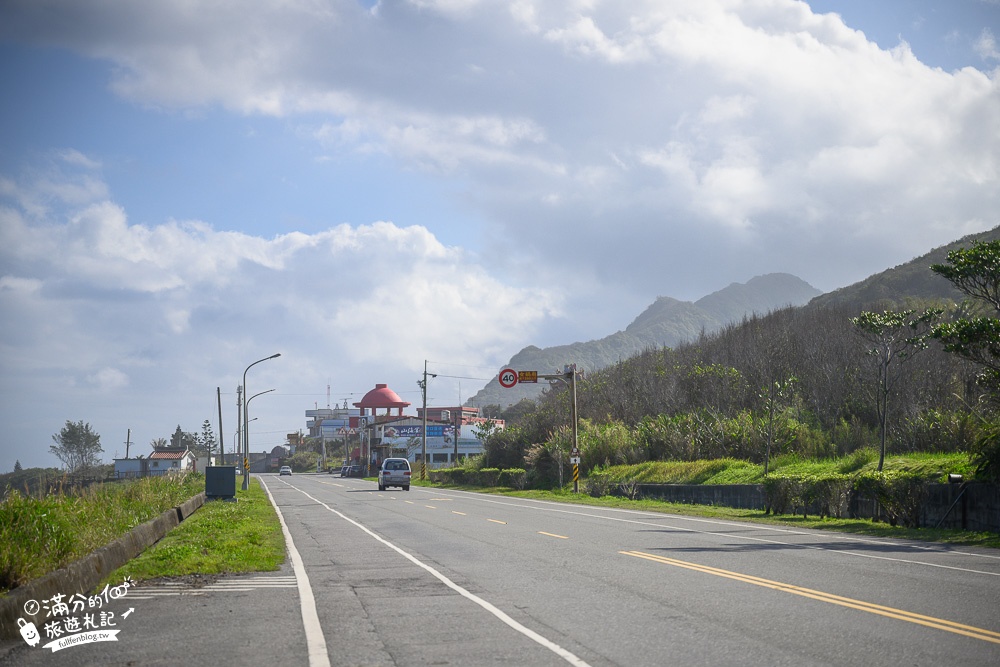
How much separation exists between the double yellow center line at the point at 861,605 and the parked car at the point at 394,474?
39.5 m

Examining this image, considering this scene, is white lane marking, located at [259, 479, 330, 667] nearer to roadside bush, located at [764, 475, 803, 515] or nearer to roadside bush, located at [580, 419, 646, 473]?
roadside bush, located at [764, 475, 803, 515]

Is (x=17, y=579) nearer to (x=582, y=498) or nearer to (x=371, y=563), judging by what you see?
(x=371, y=563)

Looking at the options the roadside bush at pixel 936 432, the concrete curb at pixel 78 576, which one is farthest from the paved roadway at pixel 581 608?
the roadside bush at pixel 936 432

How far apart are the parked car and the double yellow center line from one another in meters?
39.5

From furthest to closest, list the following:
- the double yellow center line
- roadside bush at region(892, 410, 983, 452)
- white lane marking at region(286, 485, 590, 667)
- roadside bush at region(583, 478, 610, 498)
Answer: roadside bush at region(583, 478, 610, 498)
roadside bush at region(892, 410, 983, 452)
the double yellow center line
white lane marking at region(286, 485, 590, 667)

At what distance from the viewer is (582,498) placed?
42.1m

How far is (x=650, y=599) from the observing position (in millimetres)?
10656

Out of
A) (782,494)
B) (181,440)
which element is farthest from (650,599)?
(181,440)

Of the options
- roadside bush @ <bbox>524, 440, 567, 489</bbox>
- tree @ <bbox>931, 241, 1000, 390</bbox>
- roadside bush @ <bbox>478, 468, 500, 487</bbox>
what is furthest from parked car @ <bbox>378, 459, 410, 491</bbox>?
tree @ <bbox>931, 241, 1000, 390</bbox>

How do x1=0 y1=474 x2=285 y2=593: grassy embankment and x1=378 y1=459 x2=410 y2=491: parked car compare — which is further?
x1=378 y1=459 x2=410 y2=491: parked car

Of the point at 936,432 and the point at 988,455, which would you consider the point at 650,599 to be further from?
the point at 936,432

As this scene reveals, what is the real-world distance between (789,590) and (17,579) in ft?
29.2

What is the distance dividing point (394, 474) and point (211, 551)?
122 ft

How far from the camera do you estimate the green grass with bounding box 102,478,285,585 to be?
44.6ft
